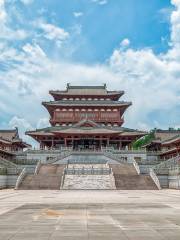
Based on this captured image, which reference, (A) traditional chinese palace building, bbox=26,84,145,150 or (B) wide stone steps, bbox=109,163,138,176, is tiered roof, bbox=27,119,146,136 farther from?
(B) wide stone steps, bbox=109,163,138,176

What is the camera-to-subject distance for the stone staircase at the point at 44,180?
39.5 m

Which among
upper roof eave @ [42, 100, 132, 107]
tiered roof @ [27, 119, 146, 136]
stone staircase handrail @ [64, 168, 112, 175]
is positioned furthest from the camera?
upper roof eave @ [42, 100, 132, 107]

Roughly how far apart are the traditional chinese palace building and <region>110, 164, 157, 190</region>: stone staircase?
61.3 ft

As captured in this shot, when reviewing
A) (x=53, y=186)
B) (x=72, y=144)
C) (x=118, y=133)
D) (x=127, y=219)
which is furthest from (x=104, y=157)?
(x=127, y=219)

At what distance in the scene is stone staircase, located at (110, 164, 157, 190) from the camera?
129ft

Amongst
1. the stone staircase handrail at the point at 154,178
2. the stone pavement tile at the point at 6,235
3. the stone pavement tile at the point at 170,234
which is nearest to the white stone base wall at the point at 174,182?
the stone staircase handrail at the point at 154,178

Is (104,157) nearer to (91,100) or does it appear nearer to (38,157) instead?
(38,157)

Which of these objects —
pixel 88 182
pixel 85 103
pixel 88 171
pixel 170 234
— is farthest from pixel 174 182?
pixel 85 103

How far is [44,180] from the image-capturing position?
41562 millimetres

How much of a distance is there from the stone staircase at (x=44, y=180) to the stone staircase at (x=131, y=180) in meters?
7.06

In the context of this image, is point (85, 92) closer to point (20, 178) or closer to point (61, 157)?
point (61, 157)

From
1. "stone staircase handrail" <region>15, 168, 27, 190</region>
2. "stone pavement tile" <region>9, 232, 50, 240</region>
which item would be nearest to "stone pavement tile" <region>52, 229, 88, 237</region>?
"stone pavement tile" <region>9, 232, 50, 240</region>

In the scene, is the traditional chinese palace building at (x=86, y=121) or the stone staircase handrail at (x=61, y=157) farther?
the traditional chinese palace building at (x=86, y=121)

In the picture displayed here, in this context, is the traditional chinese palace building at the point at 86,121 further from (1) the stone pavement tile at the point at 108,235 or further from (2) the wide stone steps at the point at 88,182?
(1) the stone pavement tile at the point at 108,235
